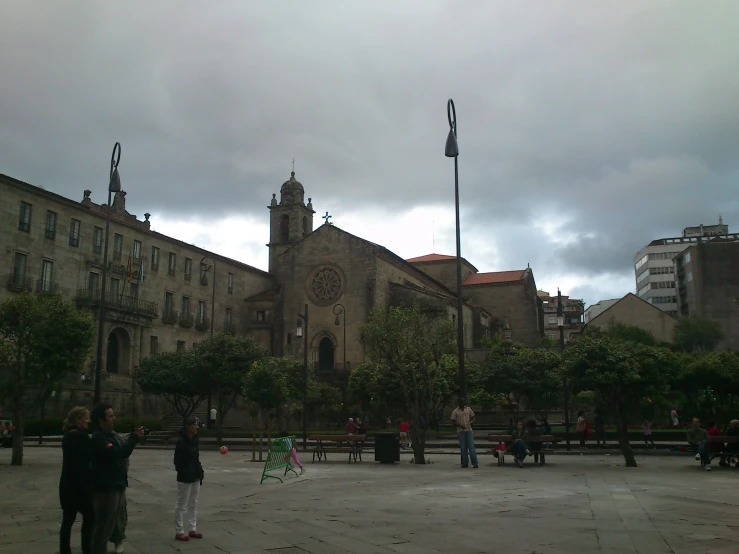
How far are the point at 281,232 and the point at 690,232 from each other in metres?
60.0

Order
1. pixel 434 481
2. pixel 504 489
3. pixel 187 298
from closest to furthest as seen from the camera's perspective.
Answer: pixel 504 489 → pixel 434 481 → pixel 187 298

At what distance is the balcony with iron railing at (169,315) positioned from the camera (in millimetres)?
50500

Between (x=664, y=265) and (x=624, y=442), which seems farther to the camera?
(x=664, y=265)

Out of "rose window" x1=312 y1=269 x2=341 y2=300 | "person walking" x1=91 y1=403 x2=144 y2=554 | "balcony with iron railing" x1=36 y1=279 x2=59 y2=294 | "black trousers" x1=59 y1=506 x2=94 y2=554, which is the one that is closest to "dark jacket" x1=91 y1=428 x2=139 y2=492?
"person walking" x1=91 y1=403 x2=144 y2=554

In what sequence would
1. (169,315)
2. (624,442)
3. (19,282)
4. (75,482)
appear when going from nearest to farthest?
1. (75,482)
2. (624,442)
3. (19,282)
4. (169,315)

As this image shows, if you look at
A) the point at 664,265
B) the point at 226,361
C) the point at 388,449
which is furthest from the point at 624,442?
the point at 664,265

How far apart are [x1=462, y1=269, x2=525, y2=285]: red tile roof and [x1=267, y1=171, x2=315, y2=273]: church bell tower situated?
17799 mm

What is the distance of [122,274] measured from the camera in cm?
4709

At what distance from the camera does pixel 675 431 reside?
28516 millimetres

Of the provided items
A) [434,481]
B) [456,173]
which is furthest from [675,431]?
[434,481]

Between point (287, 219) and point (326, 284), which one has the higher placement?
point (287, 219)

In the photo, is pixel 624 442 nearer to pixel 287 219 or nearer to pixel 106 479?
pixel 106 479

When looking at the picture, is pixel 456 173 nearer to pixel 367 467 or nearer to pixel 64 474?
pixel 367 467

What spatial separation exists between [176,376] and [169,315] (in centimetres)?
1354
